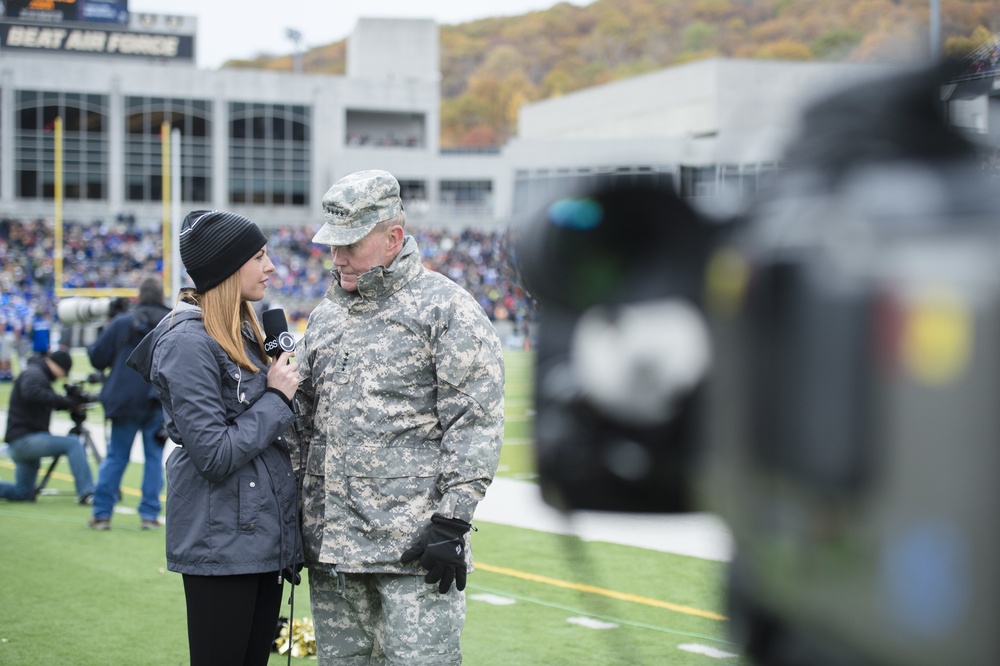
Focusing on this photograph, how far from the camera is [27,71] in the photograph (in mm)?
53562

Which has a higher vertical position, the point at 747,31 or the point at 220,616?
the point at 747,31

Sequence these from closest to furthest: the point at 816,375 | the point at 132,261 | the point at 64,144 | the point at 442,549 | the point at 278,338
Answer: the point at 816,375 < the point at 442,549 < the point at 278,338 < the point at 132,261 < the point at 64,144

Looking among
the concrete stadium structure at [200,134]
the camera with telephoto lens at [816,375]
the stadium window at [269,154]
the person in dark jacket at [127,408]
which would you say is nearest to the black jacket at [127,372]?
the person in dark jacket at [127,408]

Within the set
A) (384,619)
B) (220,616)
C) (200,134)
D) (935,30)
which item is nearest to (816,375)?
(935,30)

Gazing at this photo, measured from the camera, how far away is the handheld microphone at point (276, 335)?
130 inches

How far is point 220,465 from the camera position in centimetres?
303

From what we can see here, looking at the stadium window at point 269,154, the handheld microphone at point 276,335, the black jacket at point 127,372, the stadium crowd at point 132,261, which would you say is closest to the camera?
the handheld microphone at point 276,335

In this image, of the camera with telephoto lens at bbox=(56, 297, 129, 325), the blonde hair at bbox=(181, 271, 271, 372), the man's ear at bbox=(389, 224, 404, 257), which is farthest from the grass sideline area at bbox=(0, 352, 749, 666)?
the camera with telephoto lens at bbox=(56, 297, 129, 325)

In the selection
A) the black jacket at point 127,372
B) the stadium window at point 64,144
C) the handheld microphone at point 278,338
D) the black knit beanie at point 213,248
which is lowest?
the black jacket at point 127,372

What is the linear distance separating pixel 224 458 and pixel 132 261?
47.0 m

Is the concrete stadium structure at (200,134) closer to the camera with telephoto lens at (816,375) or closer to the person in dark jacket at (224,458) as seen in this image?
the person in dark jacket at (224,458)

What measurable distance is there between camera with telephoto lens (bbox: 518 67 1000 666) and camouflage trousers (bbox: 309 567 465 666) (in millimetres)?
1898

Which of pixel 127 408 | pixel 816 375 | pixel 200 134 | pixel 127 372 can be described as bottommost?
pixel 127 408

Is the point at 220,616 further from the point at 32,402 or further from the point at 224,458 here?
the point at 32,402
